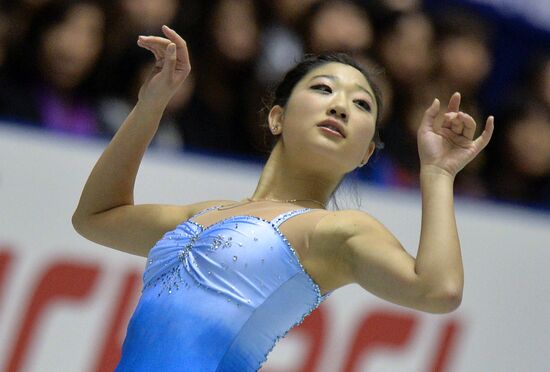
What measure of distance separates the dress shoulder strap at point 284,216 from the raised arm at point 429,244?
6.2 inches

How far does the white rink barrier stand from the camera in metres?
3.68

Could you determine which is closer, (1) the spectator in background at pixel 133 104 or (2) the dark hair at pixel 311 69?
(2) the dark hair at pixel 311 69

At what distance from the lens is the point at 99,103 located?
3.92m

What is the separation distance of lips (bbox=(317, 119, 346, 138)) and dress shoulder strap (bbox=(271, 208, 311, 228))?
0.23 m

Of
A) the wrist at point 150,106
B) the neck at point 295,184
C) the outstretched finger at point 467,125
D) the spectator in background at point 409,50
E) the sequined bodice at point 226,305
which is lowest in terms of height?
the sequined bodice at point 226,305

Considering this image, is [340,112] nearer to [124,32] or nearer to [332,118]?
[332,118]

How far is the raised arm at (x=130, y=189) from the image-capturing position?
263 cm

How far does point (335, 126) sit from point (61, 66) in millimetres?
1678

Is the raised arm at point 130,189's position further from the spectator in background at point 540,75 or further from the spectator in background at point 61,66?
the spectator in background at point 540,75

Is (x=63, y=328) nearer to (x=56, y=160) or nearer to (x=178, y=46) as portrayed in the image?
(x=56, y=160)

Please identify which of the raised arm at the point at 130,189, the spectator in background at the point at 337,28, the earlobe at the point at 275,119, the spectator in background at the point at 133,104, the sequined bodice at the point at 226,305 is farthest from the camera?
the spectator in background at the point at 337,28

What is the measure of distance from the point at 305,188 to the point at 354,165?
0.14 meters

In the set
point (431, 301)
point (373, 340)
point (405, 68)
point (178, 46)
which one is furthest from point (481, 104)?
point (431, 301)

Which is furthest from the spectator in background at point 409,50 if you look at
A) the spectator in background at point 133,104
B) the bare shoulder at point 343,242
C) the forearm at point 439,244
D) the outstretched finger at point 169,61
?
the forearm at point 439,244
